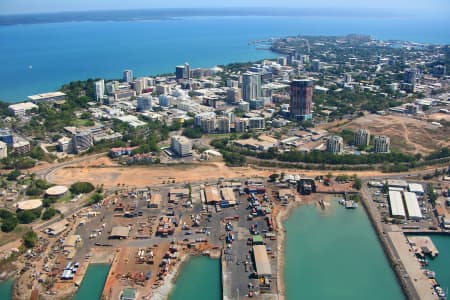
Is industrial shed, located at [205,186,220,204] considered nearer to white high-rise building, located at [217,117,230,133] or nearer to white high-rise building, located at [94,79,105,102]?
white high-rise building, located at [217,117,230,133]

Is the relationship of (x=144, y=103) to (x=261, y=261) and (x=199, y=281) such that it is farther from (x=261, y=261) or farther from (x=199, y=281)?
(x=261, y=261)

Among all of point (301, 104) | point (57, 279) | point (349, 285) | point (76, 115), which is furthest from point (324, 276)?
point (76, 115)

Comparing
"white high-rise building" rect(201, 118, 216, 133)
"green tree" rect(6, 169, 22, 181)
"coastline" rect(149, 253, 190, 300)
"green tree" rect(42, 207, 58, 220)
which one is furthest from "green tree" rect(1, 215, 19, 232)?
"white high-rise building" rect(201, 118, 216, 133)

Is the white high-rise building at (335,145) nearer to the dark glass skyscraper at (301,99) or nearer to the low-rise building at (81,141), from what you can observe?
the dark glass skyscraper at (301,99)

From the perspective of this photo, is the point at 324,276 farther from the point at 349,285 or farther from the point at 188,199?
the point at 188,199

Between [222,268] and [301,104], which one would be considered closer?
[222,268]

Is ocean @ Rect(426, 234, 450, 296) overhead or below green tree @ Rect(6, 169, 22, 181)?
below
